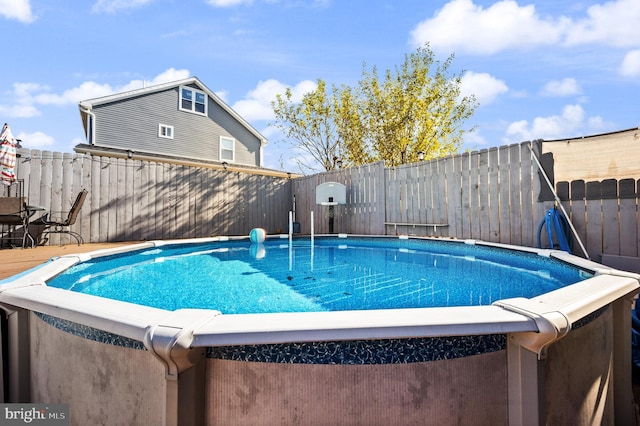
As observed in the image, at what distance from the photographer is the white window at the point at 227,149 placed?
14.5 m

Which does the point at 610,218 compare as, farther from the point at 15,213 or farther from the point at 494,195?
the point at 15,213

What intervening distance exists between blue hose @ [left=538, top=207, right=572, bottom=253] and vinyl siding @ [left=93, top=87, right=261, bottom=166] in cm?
1267

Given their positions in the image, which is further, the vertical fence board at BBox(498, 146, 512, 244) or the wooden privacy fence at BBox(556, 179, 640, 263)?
the vertical fence board at BBox(498, 146, 512, 244)

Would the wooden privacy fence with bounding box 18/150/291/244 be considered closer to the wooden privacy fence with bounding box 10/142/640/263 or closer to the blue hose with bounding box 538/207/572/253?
the wooden privacy fence with bounding box 10/142/640/263

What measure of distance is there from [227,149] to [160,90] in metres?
3.55

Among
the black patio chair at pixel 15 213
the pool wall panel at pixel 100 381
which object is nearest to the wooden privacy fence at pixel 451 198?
the pool wall panel at pixel 100 381

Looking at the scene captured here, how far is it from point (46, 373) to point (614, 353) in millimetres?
3009

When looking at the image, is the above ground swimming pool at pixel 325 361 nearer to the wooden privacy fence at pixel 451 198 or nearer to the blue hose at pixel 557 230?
the blue hose at pixel 557 230

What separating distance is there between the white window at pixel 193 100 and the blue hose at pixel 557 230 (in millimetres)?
13576

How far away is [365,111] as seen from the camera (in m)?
13.2

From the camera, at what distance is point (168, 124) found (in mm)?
12961

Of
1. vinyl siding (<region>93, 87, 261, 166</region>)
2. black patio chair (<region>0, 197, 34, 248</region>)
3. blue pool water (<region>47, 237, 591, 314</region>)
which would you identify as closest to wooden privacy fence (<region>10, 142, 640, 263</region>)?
blue pool water (<region>47, 237, 591, 314</region>)

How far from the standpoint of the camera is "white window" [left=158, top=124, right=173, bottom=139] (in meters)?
12.7

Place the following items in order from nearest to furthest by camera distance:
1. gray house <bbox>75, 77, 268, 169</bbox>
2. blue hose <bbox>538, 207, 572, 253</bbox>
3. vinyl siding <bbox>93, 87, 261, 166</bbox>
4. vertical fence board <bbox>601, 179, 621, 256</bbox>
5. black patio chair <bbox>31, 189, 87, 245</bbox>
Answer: vertical fence board <bbox>601, 179, 621, 256</bbox> < blue hose <bbox>538, 207, 572, 253</bbox> < black patio chair <bbox>31, 189, 87, 245</bbox> < gray house <bbox>75, 77, 268, 169</bbox> < vinyl siding <bbox>93, 87, 261, 166</bbox>
